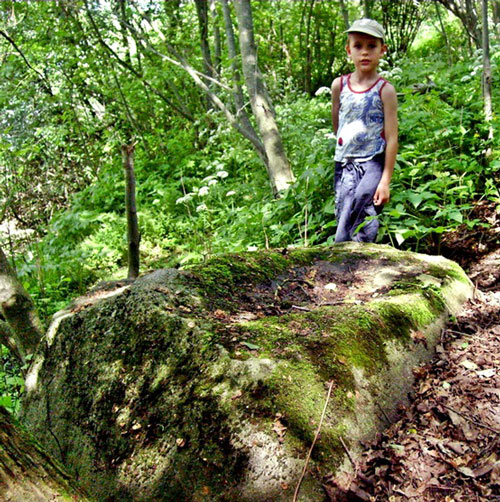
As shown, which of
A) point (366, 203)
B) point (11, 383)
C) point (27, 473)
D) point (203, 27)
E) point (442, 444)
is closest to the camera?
point (27, 473)

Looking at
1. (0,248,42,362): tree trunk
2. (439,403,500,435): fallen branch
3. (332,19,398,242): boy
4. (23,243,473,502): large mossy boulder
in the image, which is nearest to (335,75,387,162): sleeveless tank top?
(332,19,398,242): boy

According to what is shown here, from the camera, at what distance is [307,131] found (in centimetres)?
663

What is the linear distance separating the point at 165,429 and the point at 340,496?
27.0 inches

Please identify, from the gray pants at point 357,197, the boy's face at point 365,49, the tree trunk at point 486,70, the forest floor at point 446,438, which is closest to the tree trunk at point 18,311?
the gray pants at point 357,197

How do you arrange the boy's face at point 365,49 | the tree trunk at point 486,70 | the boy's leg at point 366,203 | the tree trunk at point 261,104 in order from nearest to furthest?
1. the boy's face at point 365,49
2. the boy's leg at point 366,203
3. the tree trunk at point 486,70
4. the tree trunk at point 261,104

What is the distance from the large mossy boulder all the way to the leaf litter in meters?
0.07

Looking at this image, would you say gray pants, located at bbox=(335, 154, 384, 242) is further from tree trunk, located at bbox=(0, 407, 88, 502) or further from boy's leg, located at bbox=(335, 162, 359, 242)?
tree trunk, located at bbox=(0, 407, 88, 502)

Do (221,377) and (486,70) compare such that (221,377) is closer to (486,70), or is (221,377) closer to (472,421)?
(472,421)

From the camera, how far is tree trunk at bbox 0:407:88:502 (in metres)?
0.95

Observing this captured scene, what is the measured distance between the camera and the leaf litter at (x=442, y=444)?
4.91 feet

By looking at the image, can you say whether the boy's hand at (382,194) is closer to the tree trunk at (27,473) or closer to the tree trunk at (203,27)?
the tree trunk at (27,473)

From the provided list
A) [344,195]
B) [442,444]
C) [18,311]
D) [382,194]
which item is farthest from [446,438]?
[18,311]

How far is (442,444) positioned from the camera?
1.69m

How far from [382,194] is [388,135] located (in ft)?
1.43
